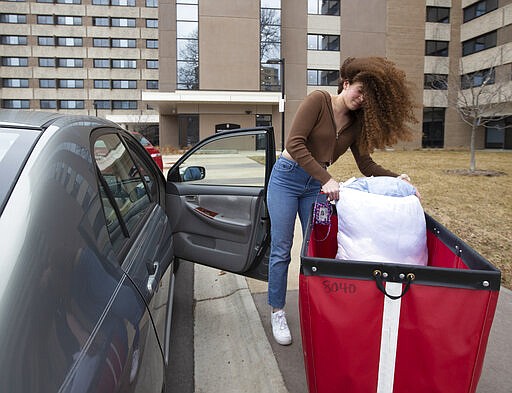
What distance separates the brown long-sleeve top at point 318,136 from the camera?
238cm

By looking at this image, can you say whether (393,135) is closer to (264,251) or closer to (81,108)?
(264,251)

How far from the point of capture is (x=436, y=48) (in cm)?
3559

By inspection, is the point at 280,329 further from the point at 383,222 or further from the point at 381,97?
the point at 381,97

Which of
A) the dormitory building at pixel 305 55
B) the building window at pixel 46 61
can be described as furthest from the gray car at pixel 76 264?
the building window at pixel 46 61

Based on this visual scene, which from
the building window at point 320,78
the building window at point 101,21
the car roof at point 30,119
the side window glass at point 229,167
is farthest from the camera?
the building window at point 101,21

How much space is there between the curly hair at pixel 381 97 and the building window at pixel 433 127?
122 ft

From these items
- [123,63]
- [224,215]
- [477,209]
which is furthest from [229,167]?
[123,63]

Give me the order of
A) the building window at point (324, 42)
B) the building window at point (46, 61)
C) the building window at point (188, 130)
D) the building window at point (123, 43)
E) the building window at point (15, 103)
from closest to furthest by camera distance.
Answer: the building window at point (188, 130), the building window at point (324, 42), the building window at point (15, 103), the building window at point (46, 61), the building window at point (123, 43)

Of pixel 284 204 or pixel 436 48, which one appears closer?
pixel 284 204

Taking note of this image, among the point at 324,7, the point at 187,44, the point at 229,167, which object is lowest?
the point at 229,167

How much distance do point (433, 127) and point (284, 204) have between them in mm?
37827

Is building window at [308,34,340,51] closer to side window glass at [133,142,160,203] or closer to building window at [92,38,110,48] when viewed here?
side window glass at [133,142,160,203]

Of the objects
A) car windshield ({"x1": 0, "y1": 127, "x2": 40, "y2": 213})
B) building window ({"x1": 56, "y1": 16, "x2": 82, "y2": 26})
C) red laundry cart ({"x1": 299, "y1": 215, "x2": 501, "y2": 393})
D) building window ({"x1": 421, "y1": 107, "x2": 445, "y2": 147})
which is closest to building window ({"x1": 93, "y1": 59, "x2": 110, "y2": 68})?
building window ({"x1": 56, "y1": 16, "x2": 82, "y2": 26})

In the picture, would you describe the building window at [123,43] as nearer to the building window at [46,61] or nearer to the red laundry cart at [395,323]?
the building window at [46,61]
